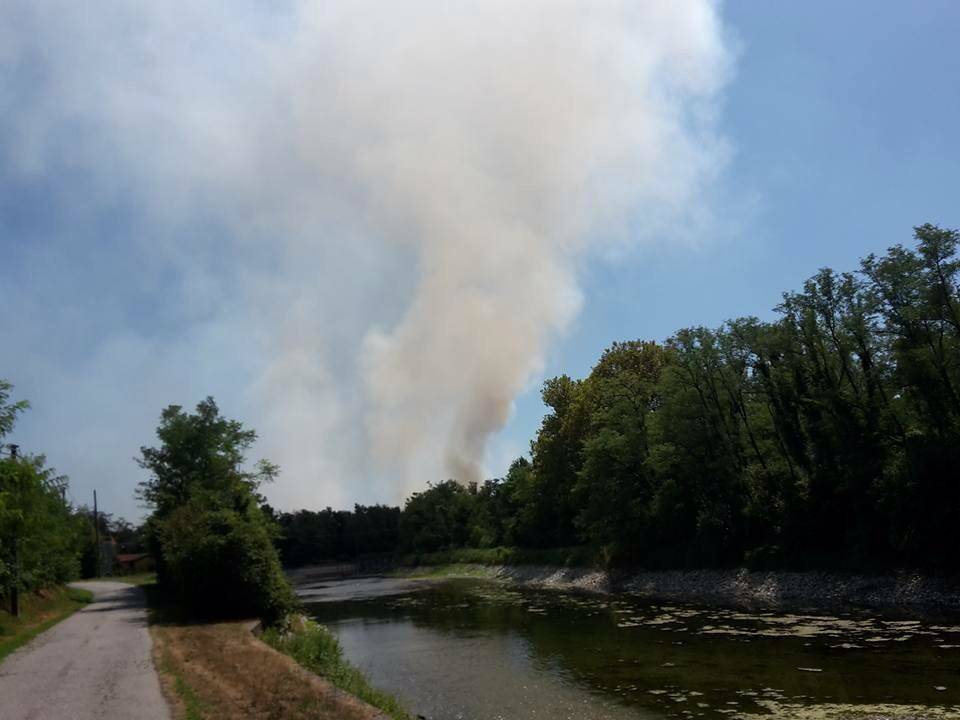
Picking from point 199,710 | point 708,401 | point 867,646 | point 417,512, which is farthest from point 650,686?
point 417,512

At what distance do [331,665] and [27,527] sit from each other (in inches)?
696

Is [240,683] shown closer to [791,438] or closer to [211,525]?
[211,525]

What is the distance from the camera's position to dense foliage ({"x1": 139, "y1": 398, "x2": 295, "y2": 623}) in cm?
3184

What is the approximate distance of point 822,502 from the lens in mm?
41969

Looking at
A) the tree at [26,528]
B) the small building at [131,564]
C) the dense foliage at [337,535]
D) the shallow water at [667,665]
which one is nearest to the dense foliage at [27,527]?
the tree at [26,528]

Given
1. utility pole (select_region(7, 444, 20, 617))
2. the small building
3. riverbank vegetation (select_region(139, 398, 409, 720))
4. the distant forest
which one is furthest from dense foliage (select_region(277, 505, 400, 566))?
utility pole (select_region(7, 444, 20, 617))

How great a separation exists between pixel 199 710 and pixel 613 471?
4633 cm

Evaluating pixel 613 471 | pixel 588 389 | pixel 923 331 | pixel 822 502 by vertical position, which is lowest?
pixel 822 502

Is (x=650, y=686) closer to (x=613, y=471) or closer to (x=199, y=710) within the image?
(x=199, y=710)

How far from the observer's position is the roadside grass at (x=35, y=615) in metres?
27.1

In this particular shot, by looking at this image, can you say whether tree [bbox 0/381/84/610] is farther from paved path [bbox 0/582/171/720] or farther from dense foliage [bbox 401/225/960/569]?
dense foliage [bbox 401/225/960/569]

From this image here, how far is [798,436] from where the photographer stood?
46.5 m

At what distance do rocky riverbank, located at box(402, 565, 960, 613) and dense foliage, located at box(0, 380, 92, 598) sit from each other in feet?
99.3

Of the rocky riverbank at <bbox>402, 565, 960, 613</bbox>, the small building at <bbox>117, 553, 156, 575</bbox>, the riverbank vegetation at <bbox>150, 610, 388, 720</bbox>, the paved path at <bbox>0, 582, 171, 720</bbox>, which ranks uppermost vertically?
the small building at <bbox>117, 553, 156, 575</bbox>
